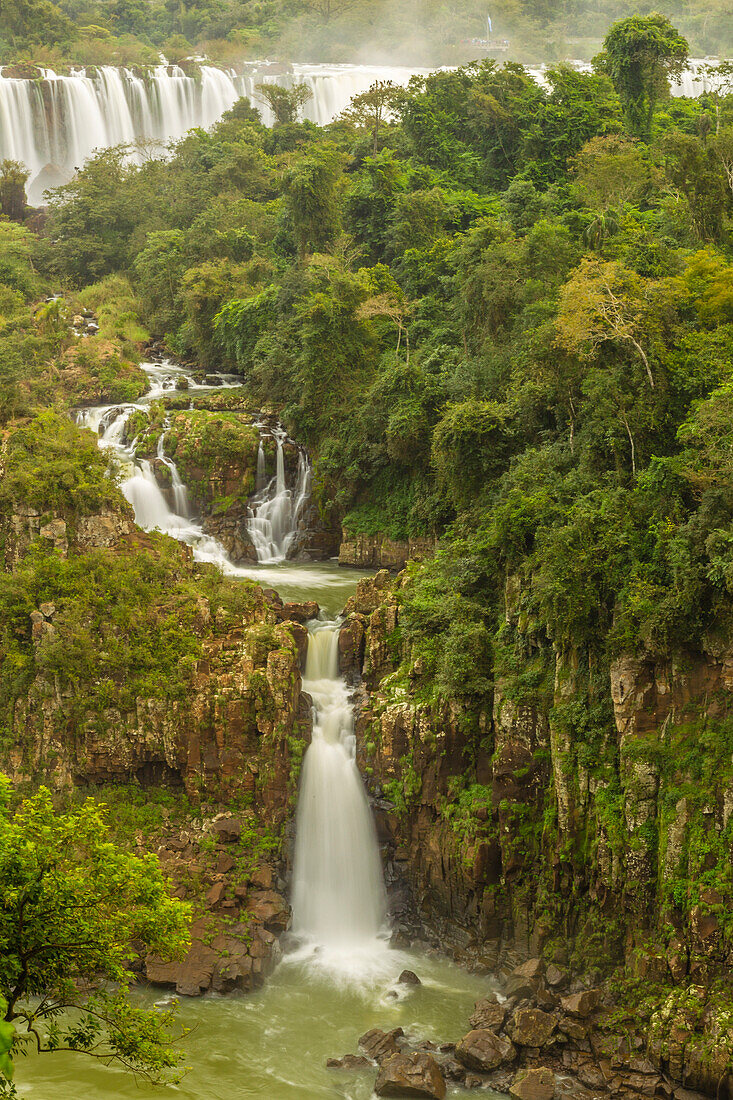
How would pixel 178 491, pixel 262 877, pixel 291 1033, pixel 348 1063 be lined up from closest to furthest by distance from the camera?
1. pixel 348 1063
2. pixel 291 1033
3. pixel 262 877
4. pixel 178 491

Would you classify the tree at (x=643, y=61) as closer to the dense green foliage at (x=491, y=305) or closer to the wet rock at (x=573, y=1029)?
the dense green foliage at (x=491, y=305)

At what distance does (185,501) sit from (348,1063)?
17567 mm

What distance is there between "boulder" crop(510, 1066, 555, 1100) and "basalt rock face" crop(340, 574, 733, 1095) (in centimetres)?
63

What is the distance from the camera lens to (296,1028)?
53.8ft

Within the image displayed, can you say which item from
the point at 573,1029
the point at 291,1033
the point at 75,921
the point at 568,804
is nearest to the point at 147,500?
the point at 568,804

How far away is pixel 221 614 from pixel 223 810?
442 centimetres

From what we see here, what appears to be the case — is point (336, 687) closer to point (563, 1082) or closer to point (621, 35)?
point (563, 1082)

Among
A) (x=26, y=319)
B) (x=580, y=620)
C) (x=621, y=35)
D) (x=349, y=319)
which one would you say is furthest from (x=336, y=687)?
(x=621, y=35)

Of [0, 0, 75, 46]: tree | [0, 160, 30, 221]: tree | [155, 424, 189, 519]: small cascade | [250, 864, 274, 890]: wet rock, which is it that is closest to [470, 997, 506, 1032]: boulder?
[250, 864, 274, 890]: wet rock

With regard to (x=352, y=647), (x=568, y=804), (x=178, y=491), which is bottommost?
(x=568, y=804)

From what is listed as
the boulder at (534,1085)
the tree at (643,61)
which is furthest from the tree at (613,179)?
the boulder at (534,1085)

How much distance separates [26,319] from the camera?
34.9m

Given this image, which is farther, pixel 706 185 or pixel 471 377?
pixel 471 377

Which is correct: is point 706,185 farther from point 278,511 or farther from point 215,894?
point 215,894
